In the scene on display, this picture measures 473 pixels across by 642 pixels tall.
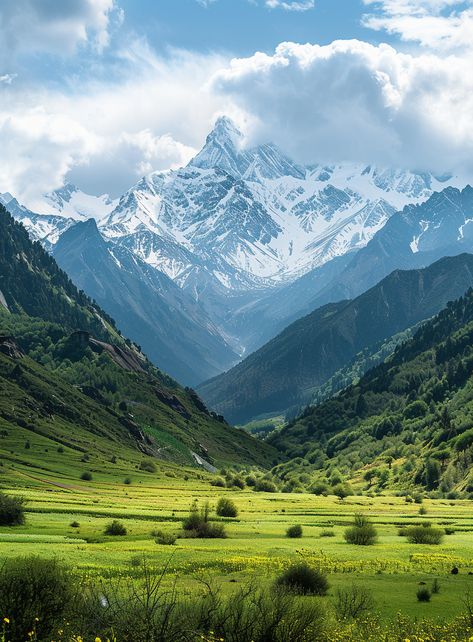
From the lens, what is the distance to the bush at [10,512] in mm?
67625

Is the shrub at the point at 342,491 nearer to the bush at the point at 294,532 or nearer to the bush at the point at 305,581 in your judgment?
the bush at the point at 294,532

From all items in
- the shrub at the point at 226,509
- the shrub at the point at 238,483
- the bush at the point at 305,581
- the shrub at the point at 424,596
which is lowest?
the shrub at the point at 424,596

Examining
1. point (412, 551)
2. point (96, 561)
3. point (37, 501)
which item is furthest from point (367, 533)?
point (37, 501)

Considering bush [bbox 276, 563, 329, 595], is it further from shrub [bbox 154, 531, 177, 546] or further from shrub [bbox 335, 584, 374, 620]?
shrub [bbox 154, 531, 177, 546]

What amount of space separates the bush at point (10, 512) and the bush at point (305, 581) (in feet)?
116

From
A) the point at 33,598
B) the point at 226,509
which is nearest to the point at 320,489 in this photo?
the point at 226,509

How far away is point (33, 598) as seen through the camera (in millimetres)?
28078

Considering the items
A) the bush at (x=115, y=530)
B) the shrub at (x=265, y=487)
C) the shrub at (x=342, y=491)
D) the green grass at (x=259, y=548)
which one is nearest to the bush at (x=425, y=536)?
the green grass at (x=259, y=548)

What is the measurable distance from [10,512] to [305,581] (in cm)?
3752

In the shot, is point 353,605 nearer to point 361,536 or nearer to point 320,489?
point 361,536

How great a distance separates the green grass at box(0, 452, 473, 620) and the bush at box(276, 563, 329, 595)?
1.04m

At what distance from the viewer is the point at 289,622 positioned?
90.5ft

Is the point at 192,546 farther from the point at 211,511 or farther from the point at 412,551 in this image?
the point at 211,511

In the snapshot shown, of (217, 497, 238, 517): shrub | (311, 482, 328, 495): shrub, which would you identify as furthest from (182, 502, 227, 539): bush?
(311, 482, 328, 495): shrub
